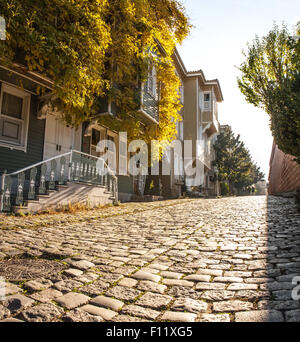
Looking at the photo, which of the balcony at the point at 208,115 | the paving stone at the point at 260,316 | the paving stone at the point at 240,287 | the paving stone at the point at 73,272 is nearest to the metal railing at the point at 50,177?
the paving stone at the point at 73,272

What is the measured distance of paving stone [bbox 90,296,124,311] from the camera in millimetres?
2213

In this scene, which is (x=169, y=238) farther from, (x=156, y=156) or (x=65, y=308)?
(x=156, y=156)

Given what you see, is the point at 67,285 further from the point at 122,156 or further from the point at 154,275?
the point at 122,156

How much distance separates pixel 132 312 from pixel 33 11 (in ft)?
26.3

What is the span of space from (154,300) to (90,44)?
766cm

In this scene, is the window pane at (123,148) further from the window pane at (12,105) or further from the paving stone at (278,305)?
the paving stone at (278,305)

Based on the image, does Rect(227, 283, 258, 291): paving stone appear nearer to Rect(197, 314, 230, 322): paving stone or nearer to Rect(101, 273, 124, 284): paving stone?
Rect(197, 314, 230, 322): paving stone

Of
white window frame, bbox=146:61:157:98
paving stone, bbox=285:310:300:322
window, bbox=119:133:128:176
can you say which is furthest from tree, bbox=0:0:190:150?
paving stone, bbox=285:310:300:322

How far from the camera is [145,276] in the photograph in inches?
117

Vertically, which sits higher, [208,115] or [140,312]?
[208,115]
